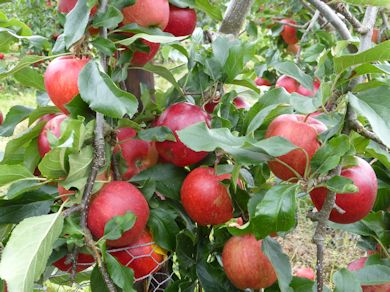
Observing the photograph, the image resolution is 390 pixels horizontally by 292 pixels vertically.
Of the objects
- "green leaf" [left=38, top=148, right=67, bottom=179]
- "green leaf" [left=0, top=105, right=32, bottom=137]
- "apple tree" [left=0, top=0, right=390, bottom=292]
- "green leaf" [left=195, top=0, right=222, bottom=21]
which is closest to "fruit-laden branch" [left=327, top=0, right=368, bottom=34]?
"apple tree" [left=0, top=0, right=390, bottom=292]

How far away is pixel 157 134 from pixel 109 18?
0.18 m

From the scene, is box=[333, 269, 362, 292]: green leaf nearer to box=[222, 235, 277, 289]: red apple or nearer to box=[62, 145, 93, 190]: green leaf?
box=[222, 235, 277, 289]: red apple

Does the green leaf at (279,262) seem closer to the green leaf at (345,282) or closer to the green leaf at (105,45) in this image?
the green leaf at (345,282)

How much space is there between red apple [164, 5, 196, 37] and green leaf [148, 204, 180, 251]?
315mm

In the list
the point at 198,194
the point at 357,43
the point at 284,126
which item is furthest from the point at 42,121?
the point at 357,43

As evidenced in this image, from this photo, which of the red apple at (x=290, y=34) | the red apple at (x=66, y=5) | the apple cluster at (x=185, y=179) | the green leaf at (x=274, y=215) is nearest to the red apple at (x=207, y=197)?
the apple cluster at (x=185, y=179)

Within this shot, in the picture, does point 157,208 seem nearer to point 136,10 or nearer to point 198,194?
point 198,194

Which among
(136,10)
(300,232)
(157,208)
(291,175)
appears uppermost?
(136,10)

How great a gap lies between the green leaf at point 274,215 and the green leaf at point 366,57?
18 centimetres

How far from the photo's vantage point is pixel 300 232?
2.51m

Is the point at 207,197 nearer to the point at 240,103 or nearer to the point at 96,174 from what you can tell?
the point at 96,174

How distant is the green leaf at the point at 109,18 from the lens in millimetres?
681

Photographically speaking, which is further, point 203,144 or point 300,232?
point 300,232

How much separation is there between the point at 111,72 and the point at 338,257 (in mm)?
1766
